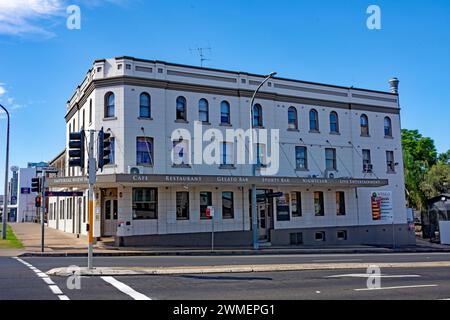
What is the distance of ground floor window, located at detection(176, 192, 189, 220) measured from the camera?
27.5 m

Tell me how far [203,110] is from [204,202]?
5.57m

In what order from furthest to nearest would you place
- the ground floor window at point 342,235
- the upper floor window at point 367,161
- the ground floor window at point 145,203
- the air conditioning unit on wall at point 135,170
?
1. the upper floor window at point 367,161
2. the ground floor window at point 342,235
3. the ground floor window at point 145,203
4. the air conditioning unit on wall at point 135,170

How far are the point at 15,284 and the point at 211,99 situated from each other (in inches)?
774

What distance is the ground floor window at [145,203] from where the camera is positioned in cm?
2645

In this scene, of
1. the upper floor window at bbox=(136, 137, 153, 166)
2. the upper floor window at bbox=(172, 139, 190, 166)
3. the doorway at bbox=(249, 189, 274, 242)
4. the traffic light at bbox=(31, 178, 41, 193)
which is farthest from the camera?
the doorway at bbox=(249, 189, 274, 242)

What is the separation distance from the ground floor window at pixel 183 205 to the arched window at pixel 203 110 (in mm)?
4690

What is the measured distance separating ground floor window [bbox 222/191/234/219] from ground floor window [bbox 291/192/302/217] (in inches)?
182

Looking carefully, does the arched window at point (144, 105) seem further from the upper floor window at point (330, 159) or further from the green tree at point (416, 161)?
the green tree at point (416, 161)

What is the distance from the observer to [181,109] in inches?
1120

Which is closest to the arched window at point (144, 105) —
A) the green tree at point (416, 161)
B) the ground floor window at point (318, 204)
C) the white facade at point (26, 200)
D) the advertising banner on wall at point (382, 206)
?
the ground floor window at point (318, 204)

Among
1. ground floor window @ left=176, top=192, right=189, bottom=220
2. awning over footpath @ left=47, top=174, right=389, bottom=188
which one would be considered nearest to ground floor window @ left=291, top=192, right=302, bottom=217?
awning over footpath @ left=47, top=174, right=389, bottom=188

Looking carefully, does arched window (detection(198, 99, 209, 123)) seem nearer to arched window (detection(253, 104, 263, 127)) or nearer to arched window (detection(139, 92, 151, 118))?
arched window (detection(139, 92, 151, 118))

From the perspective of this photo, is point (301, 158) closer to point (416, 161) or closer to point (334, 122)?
point (334, 122)
